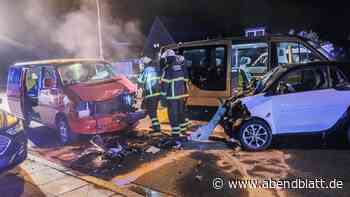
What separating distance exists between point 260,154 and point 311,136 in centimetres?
123

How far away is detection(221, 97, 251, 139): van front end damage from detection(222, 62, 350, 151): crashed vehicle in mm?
18

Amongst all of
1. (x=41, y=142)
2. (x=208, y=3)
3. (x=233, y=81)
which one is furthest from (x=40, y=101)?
(x=208, y=3)

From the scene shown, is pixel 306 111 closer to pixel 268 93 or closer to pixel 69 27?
pixel 268 93

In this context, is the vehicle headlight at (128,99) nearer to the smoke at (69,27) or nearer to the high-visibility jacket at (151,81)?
the high-visibility jacket at (151,81)

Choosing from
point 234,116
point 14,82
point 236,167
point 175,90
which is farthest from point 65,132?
point 236,167

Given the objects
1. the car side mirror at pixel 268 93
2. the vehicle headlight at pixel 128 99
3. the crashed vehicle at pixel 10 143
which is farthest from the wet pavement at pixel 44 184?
the car side mirror at pixel 268 93

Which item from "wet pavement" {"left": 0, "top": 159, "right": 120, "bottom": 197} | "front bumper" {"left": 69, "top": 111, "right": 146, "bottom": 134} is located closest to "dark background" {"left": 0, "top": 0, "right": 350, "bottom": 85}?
"front bumper" {"left": 69, "top": 111, "right": 146, "bottom": 134}

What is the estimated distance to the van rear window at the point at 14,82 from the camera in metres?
8.76

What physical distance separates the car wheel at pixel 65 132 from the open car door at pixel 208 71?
9.20 feet

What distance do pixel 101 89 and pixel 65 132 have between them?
116cm

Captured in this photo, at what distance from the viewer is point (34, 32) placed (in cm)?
2388

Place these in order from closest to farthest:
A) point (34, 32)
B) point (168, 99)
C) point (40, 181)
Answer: point (40, 181)
point (168, 99)
point (34, 32)

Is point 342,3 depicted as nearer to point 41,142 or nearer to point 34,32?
point 34,32

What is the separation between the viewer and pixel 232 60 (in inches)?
303
